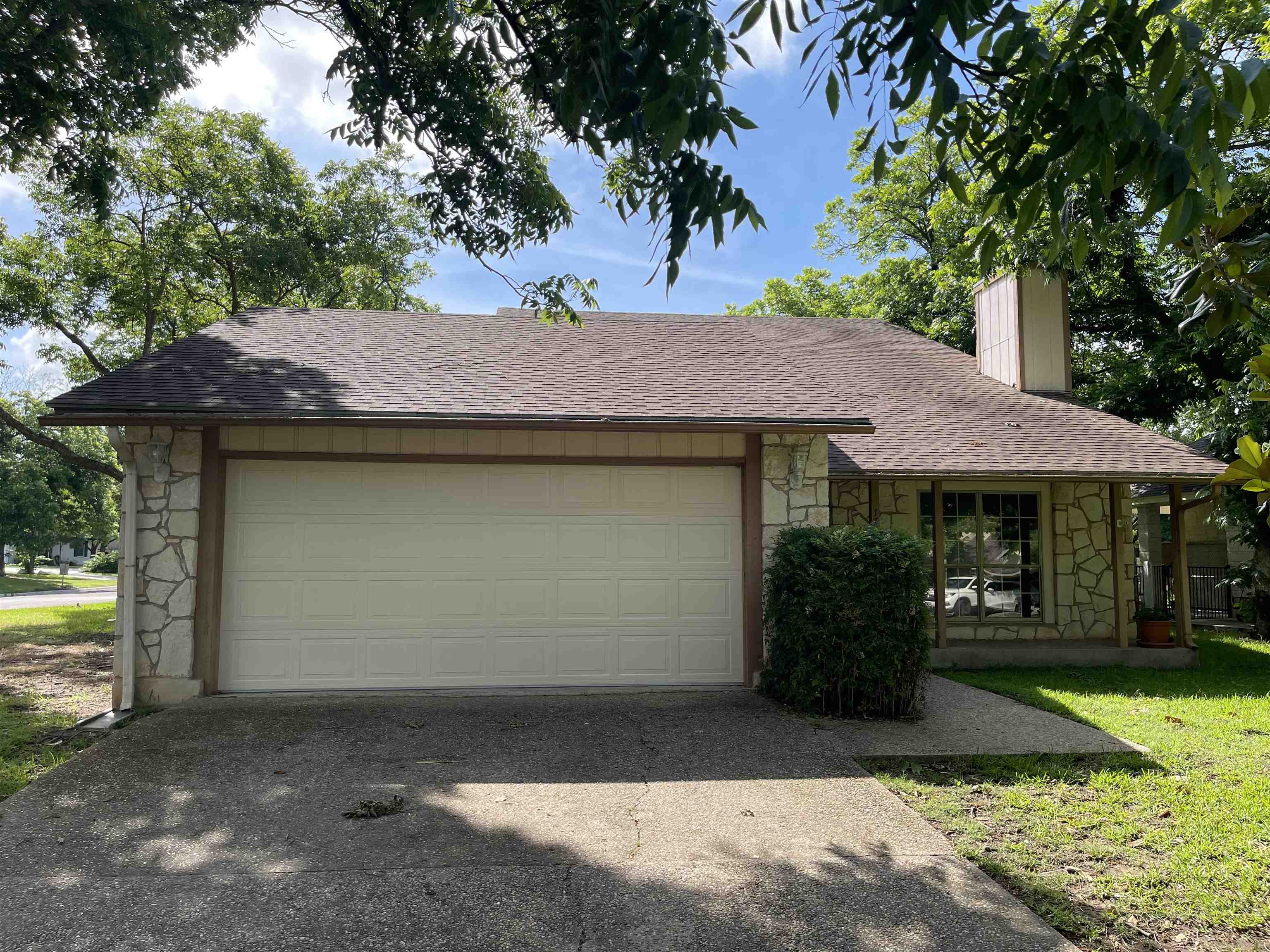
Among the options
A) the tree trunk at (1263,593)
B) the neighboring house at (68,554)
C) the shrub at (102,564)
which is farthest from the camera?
the neighboring house at (68,554)

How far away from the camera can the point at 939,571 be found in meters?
11.1

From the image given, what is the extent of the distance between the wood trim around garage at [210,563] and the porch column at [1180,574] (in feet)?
38.3

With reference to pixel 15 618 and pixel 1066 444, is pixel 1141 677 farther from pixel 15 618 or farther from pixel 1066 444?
pixel 15 618

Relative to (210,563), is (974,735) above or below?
below

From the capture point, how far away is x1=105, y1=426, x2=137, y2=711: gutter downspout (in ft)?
25.0

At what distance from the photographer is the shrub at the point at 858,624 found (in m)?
7.21

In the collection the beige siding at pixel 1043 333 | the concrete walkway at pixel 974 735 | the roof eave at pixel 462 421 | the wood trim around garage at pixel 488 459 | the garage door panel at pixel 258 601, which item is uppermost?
the beige siding at pixel 1043 333

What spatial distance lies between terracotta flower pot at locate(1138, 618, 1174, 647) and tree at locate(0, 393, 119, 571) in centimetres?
3854

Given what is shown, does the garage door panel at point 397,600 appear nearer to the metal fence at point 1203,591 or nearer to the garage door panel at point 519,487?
the garage door panel at point 519,487

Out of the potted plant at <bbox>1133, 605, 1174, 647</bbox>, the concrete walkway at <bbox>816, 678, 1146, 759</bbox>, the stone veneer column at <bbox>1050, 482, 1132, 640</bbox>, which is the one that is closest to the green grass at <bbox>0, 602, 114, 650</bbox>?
the concrete walkway at <bbox>816, 678, 1146, 759</bbox>

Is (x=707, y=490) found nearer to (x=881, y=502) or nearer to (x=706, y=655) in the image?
(x=706, y=655)

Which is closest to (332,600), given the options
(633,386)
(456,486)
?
(456,486)

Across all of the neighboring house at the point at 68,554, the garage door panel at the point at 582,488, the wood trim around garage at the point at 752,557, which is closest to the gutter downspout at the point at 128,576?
the garage door panel at the point at 582,488

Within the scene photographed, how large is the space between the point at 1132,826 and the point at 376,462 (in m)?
6.98
